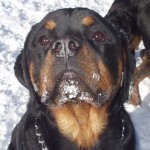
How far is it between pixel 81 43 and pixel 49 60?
255mm

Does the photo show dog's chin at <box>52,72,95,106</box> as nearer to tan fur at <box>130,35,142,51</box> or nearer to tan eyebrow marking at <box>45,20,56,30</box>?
tan eyebrow marking at <box>45,20,56,30</box>

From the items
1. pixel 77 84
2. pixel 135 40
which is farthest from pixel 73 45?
pixel 135 40

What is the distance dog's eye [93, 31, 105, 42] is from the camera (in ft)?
11.2

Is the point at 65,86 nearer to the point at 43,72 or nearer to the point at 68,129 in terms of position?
the point at 43,72

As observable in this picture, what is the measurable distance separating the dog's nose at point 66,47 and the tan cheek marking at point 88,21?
360 millimetres

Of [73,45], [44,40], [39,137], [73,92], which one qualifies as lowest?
[39,137]

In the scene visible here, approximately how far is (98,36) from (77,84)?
44cm

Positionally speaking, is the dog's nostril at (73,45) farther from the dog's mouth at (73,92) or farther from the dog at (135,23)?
the dog at (135,23)

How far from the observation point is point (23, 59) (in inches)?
143

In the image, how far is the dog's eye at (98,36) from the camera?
3416mm

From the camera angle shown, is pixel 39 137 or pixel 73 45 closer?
pixel 73 45

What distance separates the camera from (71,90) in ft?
10.6

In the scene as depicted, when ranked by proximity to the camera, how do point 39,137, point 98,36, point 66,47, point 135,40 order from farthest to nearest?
point 135,40 → point 39,137 → point 98,36 → point 66,47

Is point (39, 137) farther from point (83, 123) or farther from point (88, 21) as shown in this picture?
point (88, 21)
